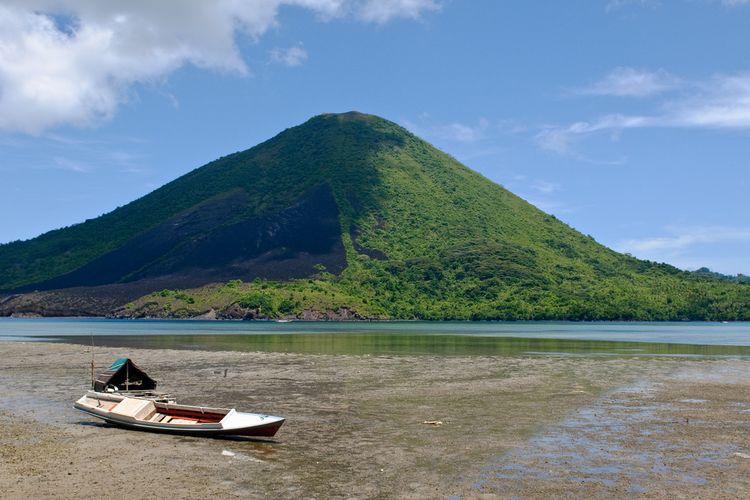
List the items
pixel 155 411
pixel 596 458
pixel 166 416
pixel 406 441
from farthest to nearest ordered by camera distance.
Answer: pixel 155 411
pixel 166 416
pixel 406 441
pixel 596 458

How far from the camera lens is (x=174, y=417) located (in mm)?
27359

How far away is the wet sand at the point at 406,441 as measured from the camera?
19547mm

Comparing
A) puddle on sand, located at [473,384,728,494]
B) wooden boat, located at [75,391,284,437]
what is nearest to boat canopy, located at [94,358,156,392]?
wooden boat, located at [75,391,284,437]

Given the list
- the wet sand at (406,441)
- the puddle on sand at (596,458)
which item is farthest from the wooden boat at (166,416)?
the puddle on sand at (596,458)

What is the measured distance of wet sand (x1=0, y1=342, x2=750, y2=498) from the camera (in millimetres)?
19547

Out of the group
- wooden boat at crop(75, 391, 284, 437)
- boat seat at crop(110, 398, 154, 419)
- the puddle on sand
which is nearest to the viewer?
the puddle on sand

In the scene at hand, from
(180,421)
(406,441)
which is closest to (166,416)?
(180,421)

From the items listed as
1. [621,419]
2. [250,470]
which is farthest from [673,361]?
[250,470]

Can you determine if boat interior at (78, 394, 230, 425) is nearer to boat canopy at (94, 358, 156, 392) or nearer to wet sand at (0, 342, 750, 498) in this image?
wet sand at (0, 342, 750, 498)

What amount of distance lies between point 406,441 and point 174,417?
9.02 m

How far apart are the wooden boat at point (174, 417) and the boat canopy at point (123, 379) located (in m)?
2.98

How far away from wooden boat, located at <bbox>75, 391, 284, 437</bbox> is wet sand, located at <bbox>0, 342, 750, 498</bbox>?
522mm

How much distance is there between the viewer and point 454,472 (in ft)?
69.0

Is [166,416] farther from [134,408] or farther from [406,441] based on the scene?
[406,441]
